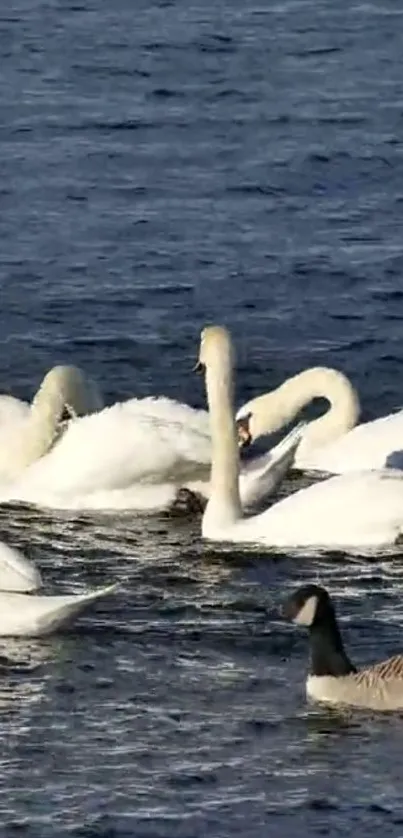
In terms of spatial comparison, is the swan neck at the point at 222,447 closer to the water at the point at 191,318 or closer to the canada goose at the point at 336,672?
the water at the point at 191,318

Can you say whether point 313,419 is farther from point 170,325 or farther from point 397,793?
point 397,793

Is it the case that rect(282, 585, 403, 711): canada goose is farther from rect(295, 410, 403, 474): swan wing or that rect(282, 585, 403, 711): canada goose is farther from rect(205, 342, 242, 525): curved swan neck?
rect(295, 410, 403, 474): swan wing

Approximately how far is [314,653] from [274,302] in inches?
286

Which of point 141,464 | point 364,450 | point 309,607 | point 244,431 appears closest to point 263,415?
point 244,431

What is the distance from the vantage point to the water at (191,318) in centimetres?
1130

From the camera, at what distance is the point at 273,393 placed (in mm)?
16812

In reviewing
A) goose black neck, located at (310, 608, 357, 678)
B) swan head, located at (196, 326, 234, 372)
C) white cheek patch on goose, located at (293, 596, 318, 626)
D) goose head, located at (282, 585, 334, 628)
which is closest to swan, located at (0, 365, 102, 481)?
swan head, located at (196, 326, 234, 372)

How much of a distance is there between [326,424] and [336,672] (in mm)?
4986

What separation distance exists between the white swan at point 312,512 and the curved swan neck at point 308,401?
1719 mm

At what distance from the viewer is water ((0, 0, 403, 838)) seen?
37.1ft

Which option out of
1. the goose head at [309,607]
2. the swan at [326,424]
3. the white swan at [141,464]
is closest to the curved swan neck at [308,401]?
the swan at [326,424]

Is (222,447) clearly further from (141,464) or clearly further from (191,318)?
(191,318)

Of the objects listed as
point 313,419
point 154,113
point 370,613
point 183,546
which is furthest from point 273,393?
point 154,113

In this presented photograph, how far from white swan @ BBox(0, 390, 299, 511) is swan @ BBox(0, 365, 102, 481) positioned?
393 mm
